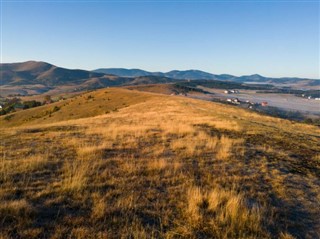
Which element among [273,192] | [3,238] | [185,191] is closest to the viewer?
[3,238]

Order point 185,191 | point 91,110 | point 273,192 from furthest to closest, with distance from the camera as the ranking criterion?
point 91,110
point 273,192
point 185,191

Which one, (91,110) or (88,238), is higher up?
(88,238)

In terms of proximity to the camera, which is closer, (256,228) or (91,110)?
(256,228)

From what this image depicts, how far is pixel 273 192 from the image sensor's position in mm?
6883

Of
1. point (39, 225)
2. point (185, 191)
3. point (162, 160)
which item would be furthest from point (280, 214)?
point (39, 225)

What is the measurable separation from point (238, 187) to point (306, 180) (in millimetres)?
2526

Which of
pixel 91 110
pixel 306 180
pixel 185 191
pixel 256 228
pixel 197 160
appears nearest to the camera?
pixel 256 228

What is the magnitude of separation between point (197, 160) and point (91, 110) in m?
50.8

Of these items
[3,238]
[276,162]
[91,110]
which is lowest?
[91,110]

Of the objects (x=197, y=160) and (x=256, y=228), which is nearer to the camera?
(x=256, y=228)

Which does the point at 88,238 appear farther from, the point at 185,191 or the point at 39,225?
the point at 185,191

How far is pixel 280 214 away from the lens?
573cm

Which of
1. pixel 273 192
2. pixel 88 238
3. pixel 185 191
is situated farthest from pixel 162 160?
pixel 88 238

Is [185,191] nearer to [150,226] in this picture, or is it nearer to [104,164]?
[150,226]
